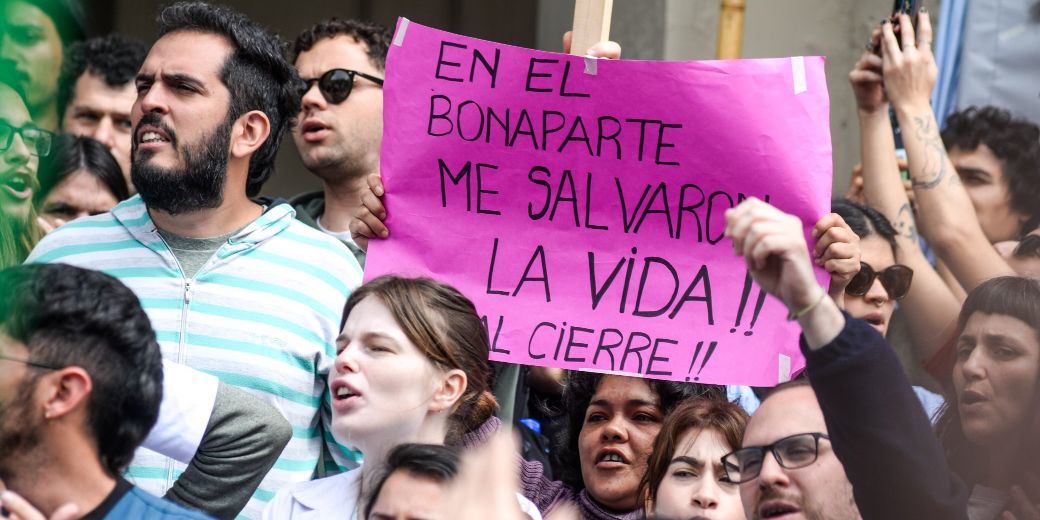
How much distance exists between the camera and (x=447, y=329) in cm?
319

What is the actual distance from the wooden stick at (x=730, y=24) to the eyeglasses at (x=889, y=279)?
1.98 m

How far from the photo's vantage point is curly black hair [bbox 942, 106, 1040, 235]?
174 inches

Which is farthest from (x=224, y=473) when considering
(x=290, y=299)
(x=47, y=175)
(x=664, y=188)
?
(x=47, y=175)

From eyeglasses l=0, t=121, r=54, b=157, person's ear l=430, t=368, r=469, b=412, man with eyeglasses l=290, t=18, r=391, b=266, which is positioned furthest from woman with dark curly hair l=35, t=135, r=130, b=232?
person's ear l=430, t=368, r=469, b=412

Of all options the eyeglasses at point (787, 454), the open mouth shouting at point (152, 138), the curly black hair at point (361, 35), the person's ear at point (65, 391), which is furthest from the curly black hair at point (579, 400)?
the person's ear at point (65, 391)

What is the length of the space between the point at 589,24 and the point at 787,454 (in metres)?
1.12

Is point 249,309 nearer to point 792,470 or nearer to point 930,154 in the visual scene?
point 792,470

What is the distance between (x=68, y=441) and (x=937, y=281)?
279 centimetres

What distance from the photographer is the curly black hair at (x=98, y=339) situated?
2.28 meters

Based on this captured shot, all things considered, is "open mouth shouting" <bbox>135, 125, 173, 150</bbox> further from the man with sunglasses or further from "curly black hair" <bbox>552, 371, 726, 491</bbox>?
the man with sunglasses

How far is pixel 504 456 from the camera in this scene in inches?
83.4

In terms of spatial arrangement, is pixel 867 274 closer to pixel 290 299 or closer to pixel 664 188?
pixel 664 188

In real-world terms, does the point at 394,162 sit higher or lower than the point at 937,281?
higher

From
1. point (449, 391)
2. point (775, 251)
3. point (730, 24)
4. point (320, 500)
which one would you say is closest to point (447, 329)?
point (449, 391)
